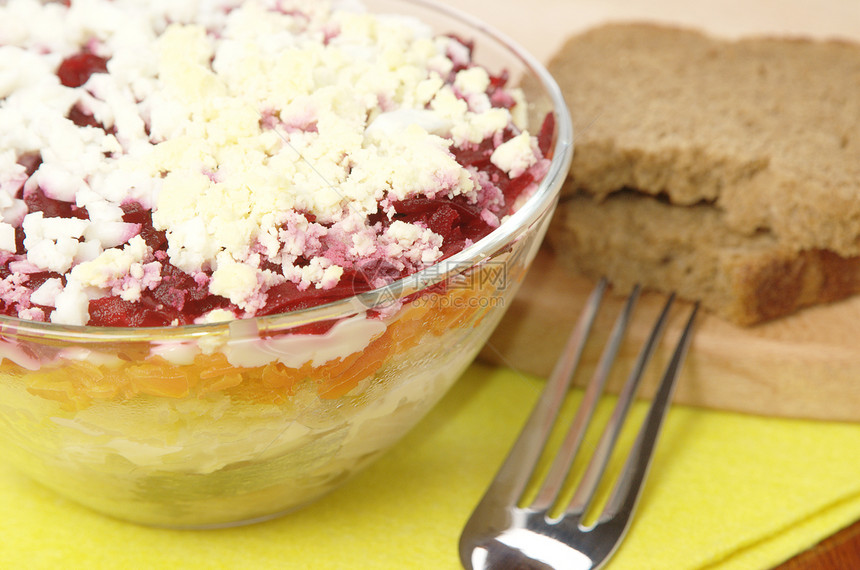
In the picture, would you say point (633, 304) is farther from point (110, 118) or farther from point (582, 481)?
point (110, 118)

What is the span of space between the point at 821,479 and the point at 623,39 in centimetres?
108

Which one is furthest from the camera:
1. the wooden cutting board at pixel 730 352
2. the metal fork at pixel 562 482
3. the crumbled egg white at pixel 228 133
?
the wooden cutting board at pixel 730 352

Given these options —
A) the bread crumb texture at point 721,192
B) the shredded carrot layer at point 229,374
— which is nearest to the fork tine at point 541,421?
the bread crumb texture at point 721,192

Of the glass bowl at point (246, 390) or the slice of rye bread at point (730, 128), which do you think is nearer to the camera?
the glass bowl at point (246, 390)

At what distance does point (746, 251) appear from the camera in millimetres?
1503

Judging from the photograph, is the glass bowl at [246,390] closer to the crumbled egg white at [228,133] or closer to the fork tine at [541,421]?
the crumbled egg white at [228,133]

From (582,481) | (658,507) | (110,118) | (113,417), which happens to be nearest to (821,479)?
(658,507)

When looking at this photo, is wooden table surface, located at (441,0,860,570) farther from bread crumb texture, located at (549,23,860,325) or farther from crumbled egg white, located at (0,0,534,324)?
crumbled egg white, located at (0,0,534,324)

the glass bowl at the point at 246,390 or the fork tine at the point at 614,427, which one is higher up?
the glass bowl at the point at 246,390

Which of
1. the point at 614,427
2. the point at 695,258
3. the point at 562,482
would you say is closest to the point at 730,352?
the point at 695,258

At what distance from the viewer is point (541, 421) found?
1.36 m

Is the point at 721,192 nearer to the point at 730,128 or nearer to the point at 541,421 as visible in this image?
the point at 730,128

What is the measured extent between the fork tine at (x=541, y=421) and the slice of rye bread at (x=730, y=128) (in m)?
0.26

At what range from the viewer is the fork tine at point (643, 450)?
1.21 metres
